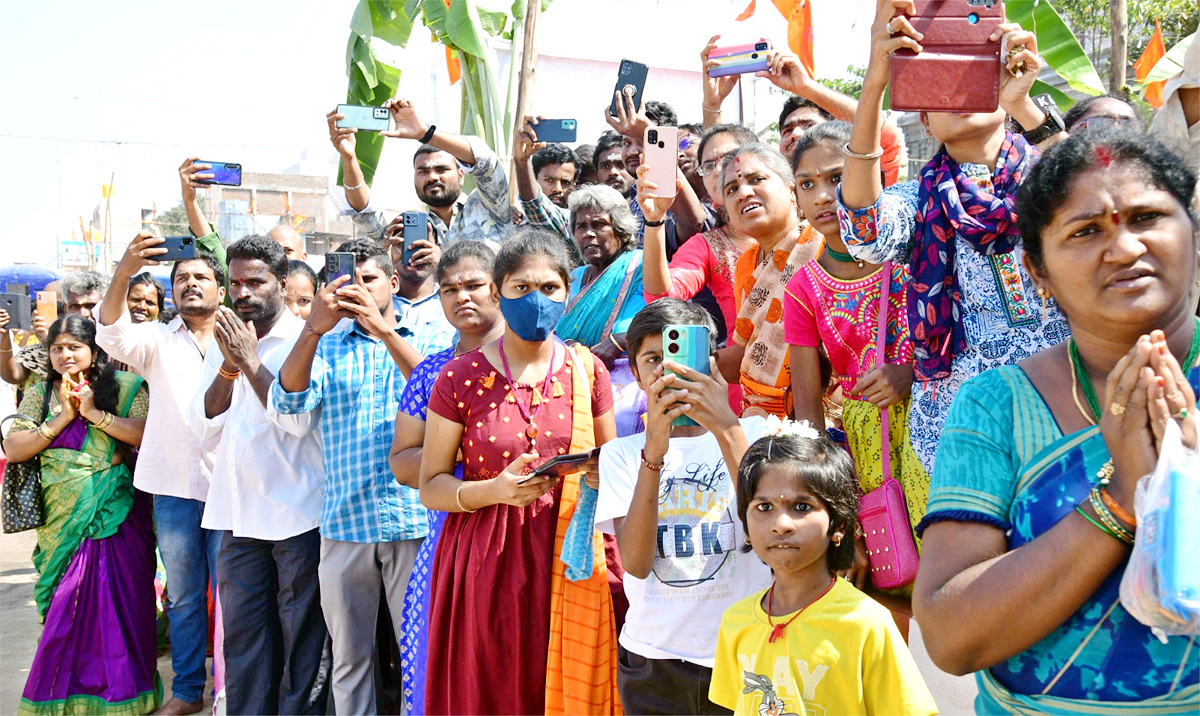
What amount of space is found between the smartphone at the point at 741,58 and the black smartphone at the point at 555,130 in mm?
904

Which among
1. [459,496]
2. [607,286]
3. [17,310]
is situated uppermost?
[607,286]

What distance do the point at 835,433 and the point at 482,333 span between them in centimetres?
140

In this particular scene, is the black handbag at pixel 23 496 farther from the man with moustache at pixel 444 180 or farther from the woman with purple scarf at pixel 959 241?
the woman with purple scarf at pixel 959 241

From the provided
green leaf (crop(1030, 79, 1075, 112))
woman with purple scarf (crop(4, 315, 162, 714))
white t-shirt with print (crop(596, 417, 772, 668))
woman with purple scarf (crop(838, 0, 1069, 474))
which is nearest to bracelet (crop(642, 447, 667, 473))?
white t-shirt with print (crop(596, 417, 772, 668))

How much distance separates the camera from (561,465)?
120 inches

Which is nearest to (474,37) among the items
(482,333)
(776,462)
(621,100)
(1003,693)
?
(621,100)

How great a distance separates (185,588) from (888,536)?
154 inches

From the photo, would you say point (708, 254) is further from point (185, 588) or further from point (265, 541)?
point (185, 588)

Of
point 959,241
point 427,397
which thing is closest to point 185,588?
point 427,397

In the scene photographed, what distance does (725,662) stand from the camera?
239 cm

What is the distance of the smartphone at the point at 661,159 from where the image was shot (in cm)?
355

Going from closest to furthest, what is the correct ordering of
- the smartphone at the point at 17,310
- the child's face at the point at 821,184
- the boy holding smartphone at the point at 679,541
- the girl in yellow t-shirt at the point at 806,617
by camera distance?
the girl in yellow t-shirt at the point at 806,617 < the boy holding smartphone at the point at 679,541 < the child's face at the point at 821,184 < the smartphone at the point at 17,310

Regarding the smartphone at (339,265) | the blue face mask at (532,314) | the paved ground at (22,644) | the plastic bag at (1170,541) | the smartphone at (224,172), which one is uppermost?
the smartphone at (224,172)

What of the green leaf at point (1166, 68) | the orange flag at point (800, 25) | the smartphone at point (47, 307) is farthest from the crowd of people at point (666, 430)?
the orange flag at point (800, 25)
